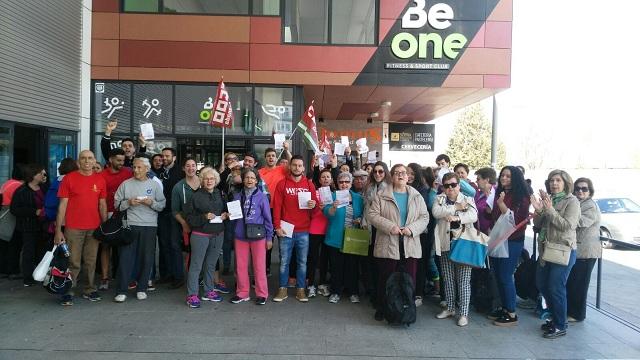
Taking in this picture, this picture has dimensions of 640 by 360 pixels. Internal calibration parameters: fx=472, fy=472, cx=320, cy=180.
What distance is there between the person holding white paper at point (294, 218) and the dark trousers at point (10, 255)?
4.19 m

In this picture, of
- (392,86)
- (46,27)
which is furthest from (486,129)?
(46,27)

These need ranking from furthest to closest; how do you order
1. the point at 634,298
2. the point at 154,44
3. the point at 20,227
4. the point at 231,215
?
the point at 154,44 → the point at 634,298 → the point at 20,227 → the point at 231,215

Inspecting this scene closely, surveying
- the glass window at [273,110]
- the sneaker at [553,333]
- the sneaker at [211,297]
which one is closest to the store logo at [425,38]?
the glass window at [273,110]

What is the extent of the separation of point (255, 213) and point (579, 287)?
164 inches

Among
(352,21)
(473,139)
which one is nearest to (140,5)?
(352,21)

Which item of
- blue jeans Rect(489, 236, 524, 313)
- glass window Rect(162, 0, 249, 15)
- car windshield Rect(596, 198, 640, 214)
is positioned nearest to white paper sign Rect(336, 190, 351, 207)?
blue jeans Rect(489, 236, 524, 313)

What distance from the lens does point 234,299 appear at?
6270mm

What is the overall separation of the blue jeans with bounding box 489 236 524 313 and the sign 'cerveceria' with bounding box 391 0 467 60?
256 inches

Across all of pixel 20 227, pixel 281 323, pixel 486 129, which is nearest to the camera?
pixel 281 323

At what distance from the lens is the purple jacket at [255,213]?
614 centimetres

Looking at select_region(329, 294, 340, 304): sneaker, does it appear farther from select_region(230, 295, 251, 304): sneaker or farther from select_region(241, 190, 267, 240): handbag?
select_region(241, 190, 267, 240): handbag

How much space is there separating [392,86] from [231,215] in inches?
261

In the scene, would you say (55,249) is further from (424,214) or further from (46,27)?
(46,27)

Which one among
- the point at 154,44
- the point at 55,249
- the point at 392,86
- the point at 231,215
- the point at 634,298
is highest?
the point at 154,44
